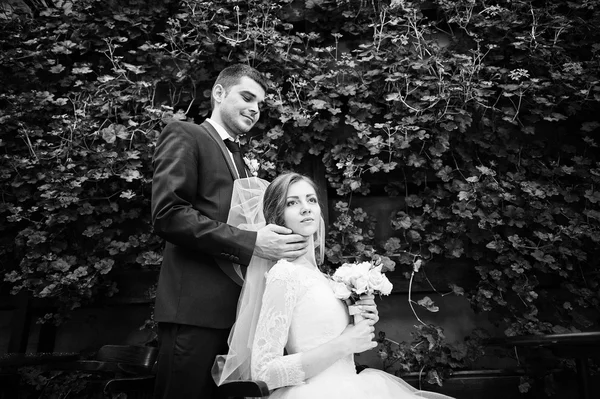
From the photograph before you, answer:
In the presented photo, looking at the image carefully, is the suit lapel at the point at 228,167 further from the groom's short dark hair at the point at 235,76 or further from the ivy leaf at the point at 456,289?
the ivy leaf at the point at 456,289

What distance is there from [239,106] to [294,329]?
1.10 meters

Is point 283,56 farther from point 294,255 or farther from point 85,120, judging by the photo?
point 294,255

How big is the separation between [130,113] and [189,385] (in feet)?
7.68

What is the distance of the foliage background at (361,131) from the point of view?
2.98 metres

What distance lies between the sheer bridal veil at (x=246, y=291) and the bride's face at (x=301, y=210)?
12 cm

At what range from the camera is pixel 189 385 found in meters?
1.74

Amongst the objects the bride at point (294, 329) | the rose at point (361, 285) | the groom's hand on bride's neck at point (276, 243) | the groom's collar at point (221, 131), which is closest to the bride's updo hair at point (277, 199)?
the bride at point (294, 329)

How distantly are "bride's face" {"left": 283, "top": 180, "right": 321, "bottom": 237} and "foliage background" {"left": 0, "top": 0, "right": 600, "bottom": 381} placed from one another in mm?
989

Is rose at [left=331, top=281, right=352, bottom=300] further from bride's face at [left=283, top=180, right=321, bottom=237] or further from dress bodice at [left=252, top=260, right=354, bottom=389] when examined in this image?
bride's face at [left=283, top=180, right=321, bottom=237]

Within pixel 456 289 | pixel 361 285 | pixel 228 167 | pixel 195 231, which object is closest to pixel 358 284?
pixel 361 285

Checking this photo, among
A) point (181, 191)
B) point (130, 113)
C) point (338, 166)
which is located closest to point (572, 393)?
point (338, 166)

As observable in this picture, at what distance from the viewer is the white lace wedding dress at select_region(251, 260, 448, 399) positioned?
5.49 ft

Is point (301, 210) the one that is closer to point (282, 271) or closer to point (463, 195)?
point (282, 271)

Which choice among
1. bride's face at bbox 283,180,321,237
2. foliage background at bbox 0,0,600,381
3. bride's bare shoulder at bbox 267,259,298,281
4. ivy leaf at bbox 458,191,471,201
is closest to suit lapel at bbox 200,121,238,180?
bride's face at bbox 283,180,321,237
